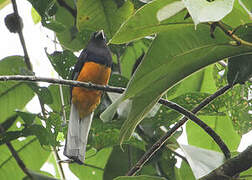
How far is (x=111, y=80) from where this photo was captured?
3033 mm

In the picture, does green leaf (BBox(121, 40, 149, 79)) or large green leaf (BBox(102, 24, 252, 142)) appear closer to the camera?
large green leaf (BBox(102, 24, 252, 142))

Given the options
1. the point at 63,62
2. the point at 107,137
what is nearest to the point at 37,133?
the point at 107,137

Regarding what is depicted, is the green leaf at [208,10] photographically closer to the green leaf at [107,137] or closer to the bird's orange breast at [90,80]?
the green leaf at [107,137]

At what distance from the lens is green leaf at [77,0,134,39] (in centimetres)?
309

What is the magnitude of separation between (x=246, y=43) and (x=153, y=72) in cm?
32

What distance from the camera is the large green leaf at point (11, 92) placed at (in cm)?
335

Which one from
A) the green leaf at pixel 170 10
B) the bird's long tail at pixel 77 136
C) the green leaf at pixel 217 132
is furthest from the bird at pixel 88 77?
the green leaf at pixel 170 10

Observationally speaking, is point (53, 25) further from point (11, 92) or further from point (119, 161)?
point (119, 161)

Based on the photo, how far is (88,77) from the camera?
12.6 feet

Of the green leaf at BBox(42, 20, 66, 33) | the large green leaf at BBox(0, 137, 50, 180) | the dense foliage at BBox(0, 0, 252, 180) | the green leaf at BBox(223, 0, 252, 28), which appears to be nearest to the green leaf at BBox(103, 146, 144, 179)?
the dense foliage at BBox(0, 0, 252, 180)

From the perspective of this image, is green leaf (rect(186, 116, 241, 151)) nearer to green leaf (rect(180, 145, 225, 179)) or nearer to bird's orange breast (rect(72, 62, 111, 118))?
bird's orange breast (rect(72, 62, 111, 118))

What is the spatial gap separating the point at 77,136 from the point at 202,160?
126cm

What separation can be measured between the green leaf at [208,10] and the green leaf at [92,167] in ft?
6.97

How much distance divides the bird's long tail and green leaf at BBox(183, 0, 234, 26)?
5.68 ft
